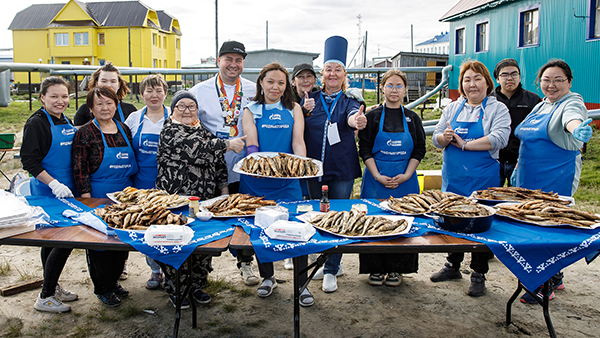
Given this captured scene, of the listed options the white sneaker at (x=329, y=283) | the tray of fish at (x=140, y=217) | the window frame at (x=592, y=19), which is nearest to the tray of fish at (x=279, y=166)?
the tray of fish at (x=140, y=217)

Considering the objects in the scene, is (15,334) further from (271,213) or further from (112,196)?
(271,213)

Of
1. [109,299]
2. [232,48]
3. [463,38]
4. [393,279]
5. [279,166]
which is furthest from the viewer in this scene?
[463,38]

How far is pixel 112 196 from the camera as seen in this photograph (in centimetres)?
374

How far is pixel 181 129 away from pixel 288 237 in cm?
154

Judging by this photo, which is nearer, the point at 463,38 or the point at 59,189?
the point at 59,189

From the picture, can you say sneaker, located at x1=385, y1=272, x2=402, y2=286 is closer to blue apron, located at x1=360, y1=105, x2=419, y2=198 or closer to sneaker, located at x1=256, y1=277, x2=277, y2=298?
blue apron, located at x1=360, y1=105, x2=419, y2=198

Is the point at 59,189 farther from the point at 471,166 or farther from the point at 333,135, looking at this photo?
the point at 471,166

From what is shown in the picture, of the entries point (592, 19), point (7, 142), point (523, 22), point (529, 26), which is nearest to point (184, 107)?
point (7, 142)

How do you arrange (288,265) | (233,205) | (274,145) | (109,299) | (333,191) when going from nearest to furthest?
(233,205), (109,299), (274,145), (333,191), (288,265)

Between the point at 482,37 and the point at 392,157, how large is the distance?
16.6 m

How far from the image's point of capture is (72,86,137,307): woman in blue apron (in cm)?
399

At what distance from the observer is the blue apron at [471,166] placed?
4309 millimetres

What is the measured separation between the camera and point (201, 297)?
4.12 metres

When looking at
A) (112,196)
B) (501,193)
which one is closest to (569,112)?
(501,193)
